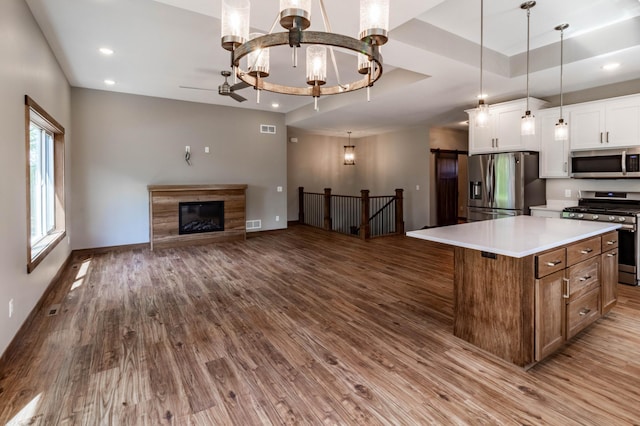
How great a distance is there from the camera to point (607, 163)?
4.42 meters

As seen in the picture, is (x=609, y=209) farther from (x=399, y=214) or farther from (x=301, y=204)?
(x=301, y=204)

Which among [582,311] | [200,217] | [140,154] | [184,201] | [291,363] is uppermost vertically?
[140,154]

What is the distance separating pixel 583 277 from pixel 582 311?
0.29 m

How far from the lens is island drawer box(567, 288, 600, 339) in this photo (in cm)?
257

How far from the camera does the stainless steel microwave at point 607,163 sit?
13.8 feet

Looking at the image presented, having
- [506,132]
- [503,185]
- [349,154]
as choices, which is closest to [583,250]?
[503,185]

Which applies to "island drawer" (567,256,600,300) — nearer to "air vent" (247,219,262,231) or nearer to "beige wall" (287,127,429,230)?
"beige wall" (287,127,429,230)

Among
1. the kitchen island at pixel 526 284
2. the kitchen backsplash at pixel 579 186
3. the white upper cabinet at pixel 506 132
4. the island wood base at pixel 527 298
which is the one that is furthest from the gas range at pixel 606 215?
the island wood base at pixel 527 298

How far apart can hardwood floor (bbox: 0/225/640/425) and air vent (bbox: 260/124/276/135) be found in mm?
4511

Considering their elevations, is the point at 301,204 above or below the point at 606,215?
above

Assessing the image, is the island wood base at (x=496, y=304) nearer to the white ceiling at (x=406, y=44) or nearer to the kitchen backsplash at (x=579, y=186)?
the white ceiling at (x=406, y=44)

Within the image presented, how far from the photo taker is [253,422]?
5.88ft

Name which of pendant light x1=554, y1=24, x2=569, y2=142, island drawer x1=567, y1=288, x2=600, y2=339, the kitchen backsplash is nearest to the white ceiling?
pendant light x1=554, y1=24, x2=569, y2=142

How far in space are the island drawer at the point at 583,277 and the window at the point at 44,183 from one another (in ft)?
15.5
